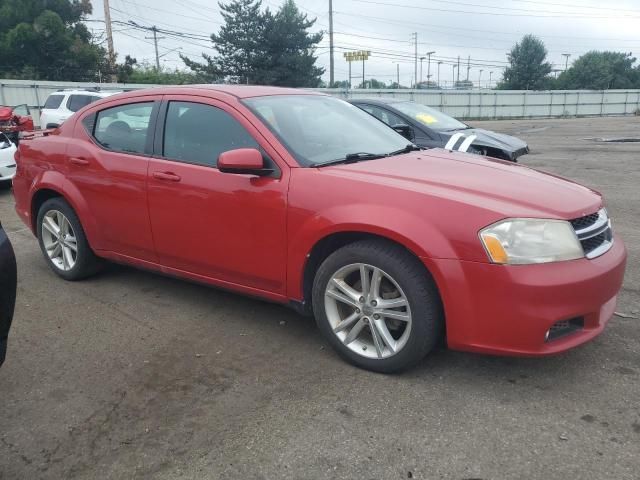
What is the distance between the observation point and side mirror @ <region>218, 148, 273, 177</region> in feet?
10.9

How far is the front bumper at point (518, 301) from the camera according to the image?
8.93 ft

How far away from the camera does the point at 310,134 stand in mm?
3766

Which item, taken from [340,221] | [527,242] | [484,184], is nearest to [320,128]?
[340,221]

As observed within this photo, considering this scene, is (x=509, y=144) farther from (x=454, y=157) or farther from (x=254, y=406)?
(x=254, y=406)

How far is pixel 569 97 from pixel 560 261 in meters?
46.9

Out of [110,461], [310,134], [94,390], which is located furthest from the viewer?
[310,134]

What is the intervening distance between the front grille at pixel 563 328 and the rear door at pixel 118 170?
8.98ft

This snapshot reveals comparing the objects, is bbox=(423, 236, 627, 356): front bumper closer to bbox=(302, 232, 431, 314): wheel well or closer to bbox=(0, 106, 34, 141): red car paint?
bbox=(302, 232, 431, 314): wheel well

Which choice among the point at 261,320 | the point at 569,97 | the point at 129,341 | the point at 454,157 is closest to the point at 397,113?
the point at 454,157

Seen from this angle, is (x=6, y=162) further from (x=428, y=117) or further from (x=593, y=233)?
(x=593, y=233)

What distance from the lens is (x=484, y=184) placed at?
3.15m

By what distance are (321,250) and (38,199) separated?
3018 millimetres

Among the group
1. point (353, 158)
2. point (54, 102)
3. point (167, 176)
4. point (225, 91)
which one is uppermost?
point (54, 102)

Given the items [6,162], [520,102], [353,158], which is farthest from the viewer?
[520,102]
